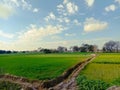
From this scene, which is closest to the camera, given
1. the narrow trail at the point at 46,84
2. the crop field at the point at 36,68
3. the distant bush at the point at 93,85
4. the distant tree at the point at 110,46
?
the distant bush at the point at 93,85

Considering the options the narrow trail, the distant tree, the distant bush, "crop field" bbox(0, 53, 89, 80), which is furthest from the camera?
the distant tree

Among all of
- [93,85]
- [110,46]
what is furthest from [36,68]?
[110,46]

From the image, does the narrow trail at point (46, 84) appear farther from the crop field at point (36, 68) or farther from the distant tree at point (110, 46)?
the distant tree at point (110, 46)

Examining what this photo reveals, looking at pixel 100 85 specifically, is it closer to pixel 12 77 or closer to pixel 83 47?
pixel 12 77

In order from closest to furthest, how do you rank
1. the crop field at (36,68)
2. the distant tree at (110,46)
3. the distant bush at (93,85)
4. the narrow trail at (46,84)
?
1. the distant bush at (93,85)
2. the narrow trail at (46,84)
3. the crop field at (36,68)
4. the distant tree at (110,46)

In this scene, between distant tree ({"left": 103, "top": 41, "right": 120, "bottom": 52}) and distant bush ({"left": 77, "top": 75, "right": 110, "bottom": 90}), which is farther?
distant tree ({"left": 103, "top": 41, "right": 120, "bottom": 52})

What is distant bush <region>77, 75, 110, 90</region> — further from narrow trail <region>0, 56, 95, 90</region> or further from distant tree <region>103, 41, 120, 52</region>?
distant tree <region>103, 41, 120, 52</region>

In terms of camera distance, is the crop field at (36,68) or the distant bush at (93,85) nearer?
the distant bush at (93,85)

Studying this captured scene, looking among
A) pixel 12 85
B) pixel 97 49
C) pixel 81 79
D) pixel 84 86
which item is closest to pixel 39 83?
pixel 12 85

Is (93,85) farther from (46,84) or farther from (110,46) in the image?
(110,46)

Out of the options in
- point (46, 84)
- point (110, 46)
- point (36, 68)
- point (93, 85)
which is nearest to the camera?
point (93, 85)

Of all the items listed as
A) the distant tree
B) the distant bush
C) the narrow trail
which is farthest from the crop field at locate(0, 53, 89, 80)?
the distant tree

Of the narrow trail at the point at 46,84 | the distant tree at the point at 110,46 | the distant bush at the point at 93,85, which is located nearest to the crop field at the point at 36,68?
the narrow trail at the point at 46,84

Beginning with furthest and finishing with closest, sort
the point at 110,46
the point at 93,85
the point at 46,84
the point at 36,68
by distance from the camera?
the point at 110,46
the point at 36,68
the point at 46,84
the point at 93,85
